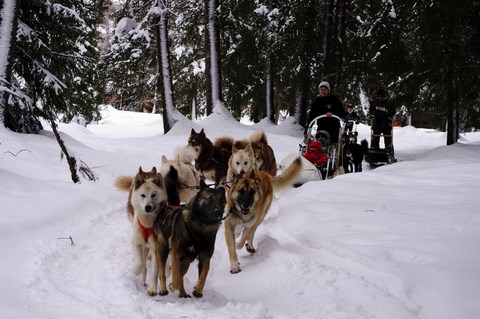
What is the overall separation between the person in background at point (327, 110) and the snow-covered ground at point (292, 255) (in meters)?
1.57

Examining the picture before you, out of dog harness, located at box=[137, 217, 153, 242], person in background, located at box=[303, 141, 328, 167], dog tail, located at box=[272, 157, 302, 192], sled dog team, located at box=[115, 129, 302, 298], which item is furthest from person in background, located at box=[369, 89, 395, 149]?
dog harness, located at box=[137, 217, 153, 242]

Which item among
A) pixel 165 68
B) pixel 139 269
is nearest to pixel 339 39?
pixel 165 68

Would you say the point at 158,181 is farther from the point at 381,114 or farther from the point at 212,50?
the point at 212,50

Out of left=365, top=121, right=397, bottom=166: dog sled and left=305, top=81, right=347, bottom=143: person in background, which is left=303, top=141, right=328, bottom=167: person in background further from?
left=365, top=121, right=397, bottom=166: dog sled

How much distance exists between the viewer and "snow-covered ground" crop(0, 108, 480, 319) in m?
3.40

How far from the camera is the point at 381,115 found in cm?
1184

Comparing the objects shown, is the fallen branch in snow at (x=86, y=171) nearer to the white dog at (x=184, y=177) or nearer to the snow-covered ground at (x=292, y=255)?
the snow-covered ground at (x=292, y=255)

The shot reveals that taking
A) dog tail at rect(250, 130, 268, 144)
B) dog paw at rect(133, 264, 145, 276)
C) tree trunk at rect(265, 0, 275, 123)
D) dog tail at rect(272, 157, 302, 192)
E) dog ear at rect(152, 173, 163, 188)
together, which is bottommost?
dog paw at rect(133, 264, 145, 276)

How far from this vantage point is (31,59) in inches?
440

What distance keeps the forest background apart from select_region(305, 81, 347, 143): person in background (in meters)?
4.10

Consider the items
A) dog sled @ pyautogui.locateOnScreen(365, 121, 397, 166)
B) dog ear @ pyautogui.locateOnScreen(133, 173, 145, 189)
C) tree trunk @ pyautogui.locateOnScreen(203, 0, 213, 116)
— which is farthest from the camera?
tree trunk @ pyautogui.locateOnScreen(203, 0, 213, 116)

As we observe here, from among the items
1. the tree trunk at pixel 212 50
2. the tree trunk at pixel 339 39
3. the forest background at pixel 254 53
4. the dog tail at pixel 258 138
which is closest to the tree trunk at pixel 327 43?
the forest background at pixel 254 53

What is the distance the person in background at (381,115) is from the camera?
38.7 feet

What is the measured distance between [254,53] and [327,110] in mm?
8915
